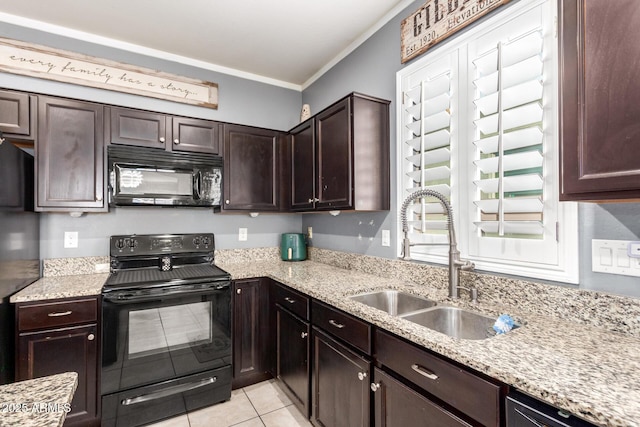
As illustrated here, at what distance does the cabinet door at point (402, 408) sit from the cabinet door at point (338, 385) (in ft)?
0.24

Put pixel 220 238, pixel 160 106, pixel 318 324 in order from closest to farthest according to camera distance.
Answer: pixel 318 324 < pixel 160 106 < pixel 220 238

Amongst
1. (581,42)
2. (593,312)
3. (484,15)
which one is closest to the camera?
(581,42)

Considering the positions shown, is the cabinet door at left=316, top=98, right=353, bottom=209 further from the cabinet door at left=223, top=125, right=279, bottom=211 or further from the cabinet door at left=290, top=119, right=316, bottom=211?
the cabinet door at left=223, top=125, right=279, bottom=211

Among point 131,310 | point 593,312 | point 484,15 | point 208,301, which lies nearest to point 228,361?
point 208,301

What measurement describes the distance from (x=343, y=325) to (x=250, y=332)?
44.0 inches

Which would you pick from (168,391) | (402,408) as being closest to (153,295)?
(168,391)

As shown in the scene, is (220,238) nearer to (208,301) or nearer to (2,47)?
(208,301)

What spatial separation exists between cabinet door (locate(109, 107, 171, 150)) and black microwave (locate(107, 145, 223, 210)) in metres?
0.06

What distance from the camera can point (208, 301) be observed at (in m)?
2.20

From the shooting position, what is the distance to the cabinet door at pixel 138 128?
224cm

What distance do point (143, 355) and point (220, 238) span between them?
1.14 meters

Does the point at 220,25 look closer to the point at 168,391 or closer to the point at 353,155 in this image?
the point at 353,155

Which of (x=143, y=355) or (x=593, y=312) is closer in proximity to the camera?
(x=593, y=312)

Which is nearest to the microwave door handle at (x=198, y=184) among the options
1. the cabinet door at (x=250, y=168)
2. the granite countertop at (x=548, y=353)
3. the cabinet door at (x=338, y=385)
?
the cabinet door at (x=250, y=168)
